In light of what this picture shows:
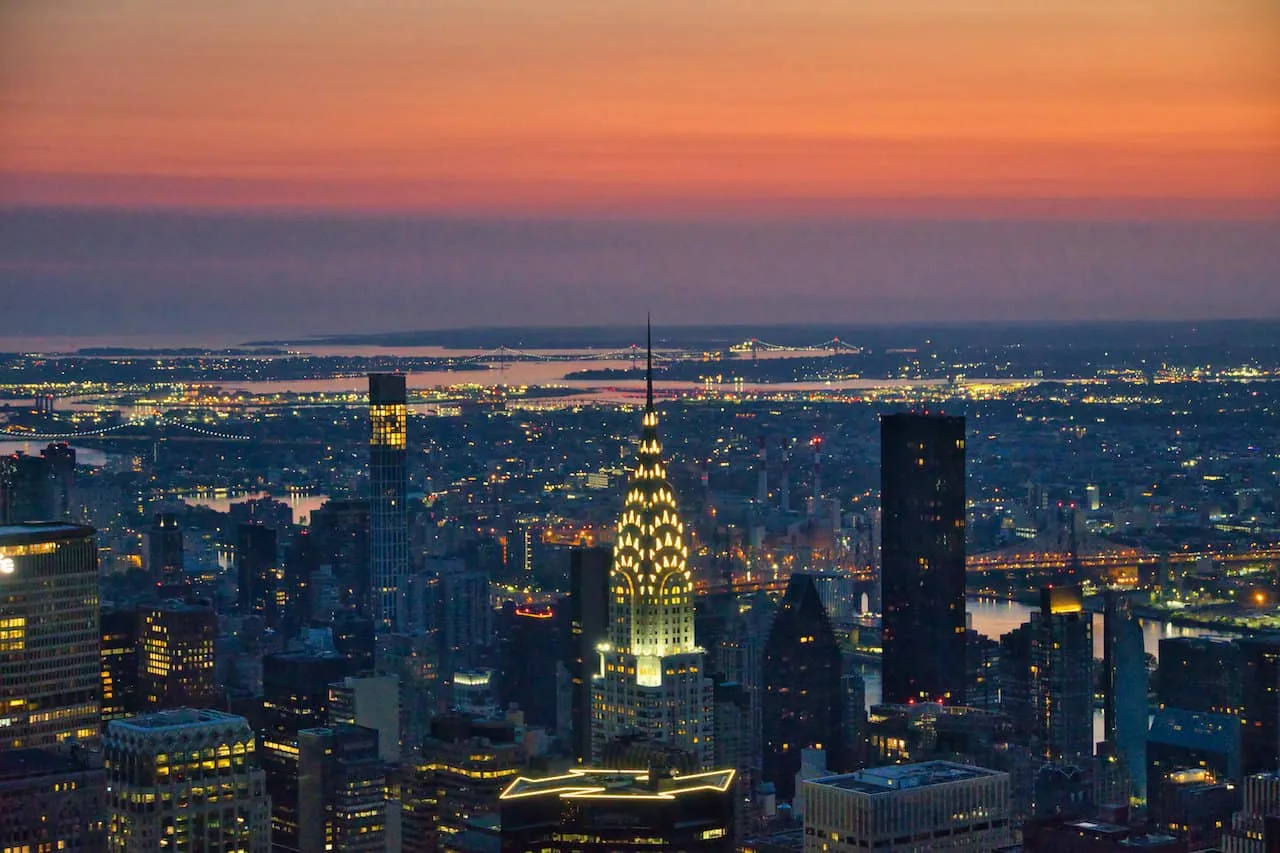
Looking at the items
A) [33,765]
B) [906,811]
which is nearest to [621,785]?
[906,811]

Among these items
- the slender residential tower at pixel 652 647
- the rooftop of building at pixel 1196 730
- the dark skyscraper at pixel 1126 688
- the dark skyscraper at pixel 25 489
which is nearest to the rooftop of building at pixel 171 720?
the slender residential tower at pixel 652 647

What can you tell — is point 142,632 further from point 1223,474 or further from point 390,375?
point 1223,474

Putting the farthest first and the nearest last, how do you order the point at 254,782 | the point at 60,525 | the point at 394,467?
1. the point at 394,467
2. the point at 60,525
3. the point at 254,782

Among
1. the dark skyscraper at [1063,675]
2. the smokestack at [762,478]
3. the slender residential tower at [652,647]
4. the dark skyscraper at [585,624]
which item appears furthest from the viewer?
the smokestack at [762,478]

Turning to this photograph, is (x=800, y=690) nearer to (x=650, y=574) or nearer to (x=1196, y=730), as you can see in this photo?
(x=1196, y=730)

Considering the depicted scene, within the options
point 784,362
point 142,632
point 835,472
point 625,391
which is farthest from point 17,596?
point 784,362

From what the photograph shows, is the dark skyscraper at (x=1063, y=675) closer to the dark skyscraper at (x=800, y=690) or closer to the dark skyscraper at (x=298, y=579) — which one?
the dark skyscraper at (x=800, y=690)

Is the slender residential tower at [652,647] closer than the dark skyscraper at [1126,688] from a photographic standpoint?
Yes
